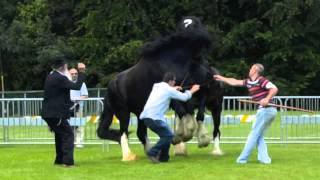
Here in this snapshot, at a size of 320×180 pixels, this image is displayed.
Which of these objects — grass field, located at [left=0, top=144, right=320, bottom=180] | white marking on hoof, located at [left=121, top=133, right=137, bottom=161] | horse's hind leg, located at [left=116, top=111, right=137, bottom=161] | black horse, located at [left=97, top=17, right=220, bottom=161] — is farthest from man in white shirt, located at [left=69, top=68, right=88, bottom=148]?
black horse, located at [left=97, top=17, right=220, bottom=161]

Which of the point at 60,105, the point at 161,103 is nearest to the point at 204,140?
the point at 161,103

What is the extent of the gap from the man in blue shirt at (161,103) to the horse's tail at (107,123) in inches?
53.9

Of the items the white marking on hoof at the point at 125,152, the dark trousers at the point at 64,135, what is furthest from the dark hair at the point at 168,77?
the dark trousers at the point at 64,135

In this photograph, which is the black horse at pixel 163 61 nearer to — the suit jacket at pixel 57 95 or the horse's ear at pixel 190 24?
the horse's ear at pixel 190 24

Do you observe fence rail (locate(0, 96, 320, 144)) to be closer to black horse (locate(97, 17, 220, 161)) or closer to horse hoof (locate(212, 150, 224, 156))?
horse hoof (locate(212, 150, 224, 156))

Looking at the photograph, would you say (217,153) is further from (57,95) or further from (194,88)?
(57,95)

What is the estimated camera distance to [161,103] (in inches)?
480

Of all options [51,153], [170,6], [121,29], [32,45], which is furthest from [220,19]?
[51,153]

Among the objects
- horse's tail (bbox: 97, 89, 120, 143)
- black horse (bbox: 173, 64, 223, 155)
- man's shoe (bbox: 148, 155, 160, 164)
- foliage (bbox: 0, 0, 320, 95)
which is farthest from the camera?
foliage (bbox: 0, 0, 320, 95)

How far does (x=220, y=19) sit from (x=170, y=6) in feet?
10.1

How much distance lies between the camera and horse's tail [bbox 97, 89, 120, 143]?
538 inches

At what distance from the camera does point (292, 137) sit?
18.0 meters

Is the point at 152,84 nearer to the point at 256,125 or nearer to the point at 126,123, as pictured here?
the point at 126,123

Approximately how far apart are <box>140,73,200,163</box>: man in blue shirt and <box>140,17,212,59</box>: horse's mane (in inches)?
26.9
